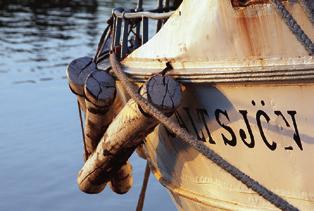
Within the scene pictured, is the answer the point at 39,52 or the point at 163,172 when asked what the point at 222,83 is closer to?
the point at 163,172

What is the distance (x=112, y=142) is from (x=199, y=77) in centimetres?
110

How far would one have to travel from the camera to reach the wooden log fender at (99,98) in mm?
5633

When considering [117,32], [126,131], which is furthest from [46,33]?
[126,131]

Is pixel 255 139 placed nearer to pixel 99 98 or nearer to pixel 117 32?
pixel 99 98

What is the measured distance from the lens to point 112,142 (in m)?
5.54

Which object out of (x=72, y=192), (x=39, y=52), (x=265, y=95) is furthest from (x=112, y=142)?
(x=39, y=52)

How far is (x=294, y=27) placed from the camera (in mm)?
4285

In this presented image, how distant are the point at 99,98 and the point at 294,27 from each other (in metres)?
1.89

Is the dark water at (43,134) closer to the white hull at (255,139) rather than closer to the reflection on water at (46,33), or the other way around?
the reflection on water at (46,33)

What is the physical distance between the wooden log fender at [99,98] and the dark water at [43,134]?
10.9ft

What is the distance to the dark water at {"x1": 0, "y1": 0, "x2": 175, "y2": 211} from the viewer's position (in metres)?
9.64

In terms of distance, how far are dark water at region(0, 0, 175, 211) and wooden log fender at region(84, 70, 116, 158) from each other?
3.32 m

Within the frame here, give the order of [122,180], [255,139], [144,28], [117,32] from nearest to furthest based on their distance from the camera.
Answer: [255,139]
[144,28]
[117,32]
[122,180]

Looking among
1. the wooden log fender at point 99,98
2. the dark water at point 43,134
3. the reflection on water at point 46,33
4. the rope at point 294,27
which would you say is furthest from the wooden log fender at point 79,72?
the reflection on water at point 46,33
